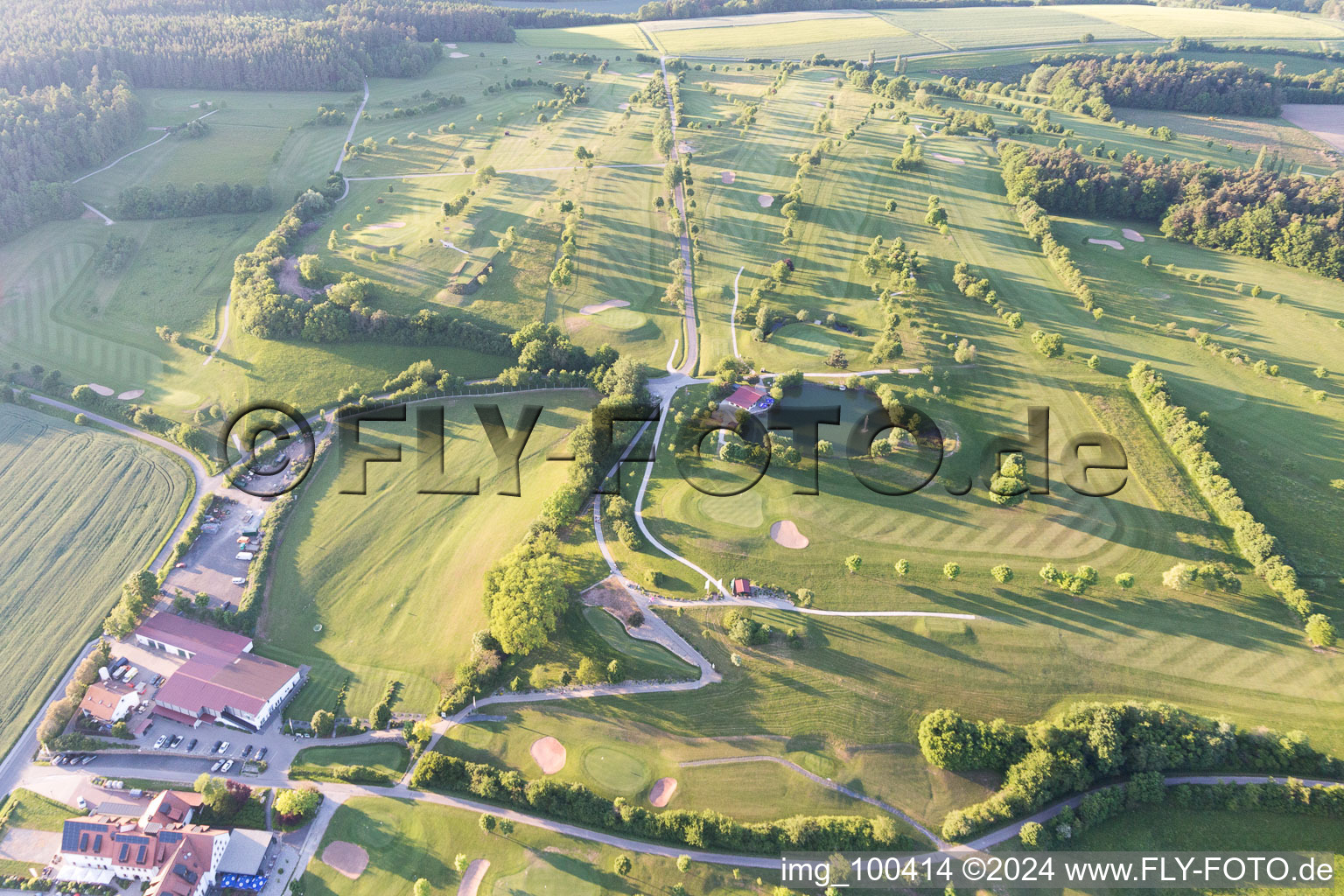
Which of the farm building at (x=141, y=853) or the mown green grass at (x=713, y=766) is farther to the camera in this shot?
the mown green grass at (x=713, y=766)

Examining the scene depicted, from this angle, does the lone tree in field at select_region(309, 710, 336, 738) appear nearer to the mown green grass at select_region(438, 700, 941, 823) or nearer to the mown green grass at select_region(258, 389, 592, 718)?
the mown green grass at select_region(258, 389, 592, 718)

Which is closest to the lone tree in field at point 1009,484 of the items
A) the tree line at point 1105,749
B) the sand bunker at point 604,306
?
the tree line at point 1105,749

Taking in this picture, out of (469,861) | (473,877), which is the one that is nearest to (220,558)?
(469,861)

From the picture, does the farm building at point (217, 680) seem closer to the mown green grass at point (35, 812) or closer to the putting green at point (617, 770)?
the mown green grass at point (35, 812)

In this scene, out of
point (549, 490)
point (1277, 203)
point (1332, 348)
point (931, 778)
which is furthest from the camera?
point (1277, 203)

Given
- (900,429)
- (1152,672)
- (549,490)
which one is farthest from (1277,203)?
(549,490)

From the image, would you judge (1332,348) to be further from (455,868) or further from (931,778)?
(455,868)
